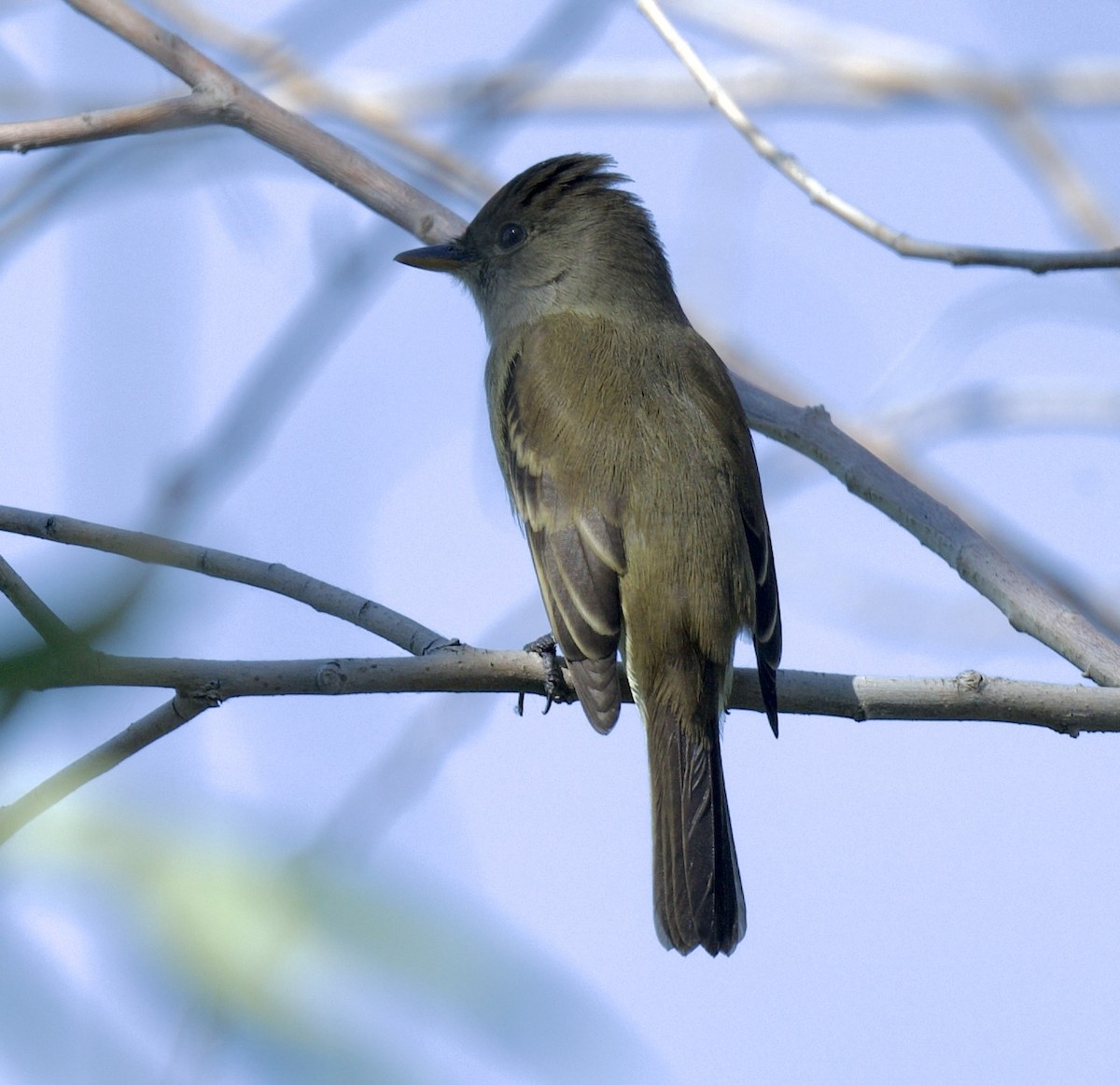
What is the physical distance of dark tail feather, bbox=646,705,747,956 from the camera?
4.13 metres

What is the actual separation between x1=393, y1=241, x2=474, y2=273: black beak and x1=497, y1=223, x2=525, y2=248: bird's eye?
0.19 m

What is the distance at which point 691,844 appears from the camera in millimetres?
4180

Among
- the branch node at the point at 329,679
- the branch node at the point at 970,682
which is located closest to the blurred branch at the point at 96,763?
the branch node at the point at 329,679

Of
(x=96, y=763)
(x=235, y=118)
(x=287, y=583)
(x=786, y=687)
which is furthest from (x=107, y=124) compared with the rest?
(x=96, y=763)

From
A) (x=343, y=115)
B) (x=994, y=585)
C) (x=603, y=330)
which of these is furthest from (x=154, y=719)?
(x=343, y=115)

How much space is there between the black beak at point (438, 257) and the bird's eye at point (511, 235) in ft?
0.62

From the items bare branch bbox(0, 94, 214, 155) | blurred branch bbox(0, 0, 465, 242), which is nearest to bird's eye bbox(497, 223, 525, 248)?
blurred branch bbox(0, 0, 465, 242)

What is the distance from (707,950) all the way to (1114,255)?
2219 mm

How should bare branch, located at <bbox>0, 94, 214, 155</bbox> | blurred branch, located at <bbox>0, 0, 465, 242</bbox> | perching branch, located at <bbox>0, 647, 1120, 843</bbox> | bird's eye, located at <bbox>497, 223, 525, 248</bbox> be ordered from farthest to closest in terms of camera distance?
bird's eye, located at <bbox>497, 223, 525, 248</bbox>
blurred branch, located at <bbox>0, 0, 465, 242</bbox>
bare branch, located at <bbox>0, 94, 214, 155</bbox>
perching branch, located at <bbox>0, 647, 1120, 843</bbox>

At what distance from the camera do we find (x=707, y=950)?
414cm

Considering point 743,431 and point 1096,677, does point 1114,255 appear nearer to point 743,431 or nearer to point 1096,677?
point 1096,677

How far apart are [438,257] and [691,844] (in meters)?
2.68

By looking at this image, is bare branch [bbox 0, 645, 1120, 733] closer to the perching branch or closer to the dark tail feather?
the perching branch

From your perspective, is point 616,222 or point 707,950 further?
point 616,222
